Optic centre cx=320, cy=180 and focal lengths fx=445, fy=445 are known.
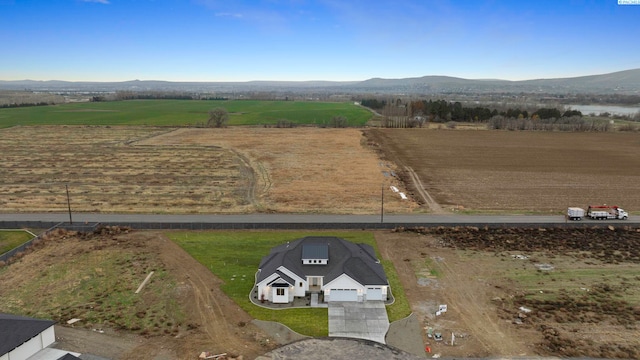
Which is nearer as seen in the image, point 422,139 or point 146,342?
point 146,342

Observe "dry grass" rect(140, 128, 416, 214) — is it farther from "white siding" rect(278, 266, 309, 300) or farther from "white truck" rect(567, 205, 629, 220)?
"white siding" rect(278, 266, 309, 300)

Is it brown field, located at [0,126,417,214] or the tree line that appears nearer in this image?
brown field, located at [0,126,417,214]

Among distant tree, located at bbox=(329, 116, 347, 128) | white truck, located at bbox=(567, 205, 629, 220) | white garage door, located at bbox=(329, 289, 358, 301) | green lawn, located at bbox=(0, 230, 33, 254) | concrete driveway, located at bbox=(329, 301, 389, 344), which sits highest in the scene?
distant tree, located at bbox=(329, 116, 347, 128)

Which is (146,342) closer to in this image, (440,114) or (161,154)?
(161,154)

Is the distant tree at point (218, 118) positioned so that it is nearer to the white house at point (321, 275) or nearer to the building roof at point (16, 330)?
the white house at point (321, 275)

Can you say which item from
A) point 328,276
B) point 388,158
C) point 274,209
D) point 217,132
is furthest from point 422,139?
point 328,276

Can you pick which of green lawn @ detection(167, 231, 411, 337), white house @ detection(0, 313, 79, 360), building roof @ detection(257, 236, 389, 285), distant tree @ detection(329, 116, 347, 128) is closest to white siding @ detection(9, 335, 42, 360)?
white house @ detection(0, 313, 79, 360)

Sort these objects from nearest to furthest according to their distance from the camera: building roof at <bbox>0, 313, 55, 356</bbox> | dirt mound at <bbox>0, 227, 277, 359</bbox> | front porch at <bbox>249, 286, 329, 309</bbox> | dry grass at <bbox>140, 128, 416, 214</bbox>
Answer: building roof at <bbox>0, 313, 55, 356</bbox> → dirt mound at <bbox>0, 227, 277, 359</bbox> → front porch at <bbox>249, 286, 329, 309</bbox> → dry grass at <bbox>140, 128, 416, 214</bbox>
